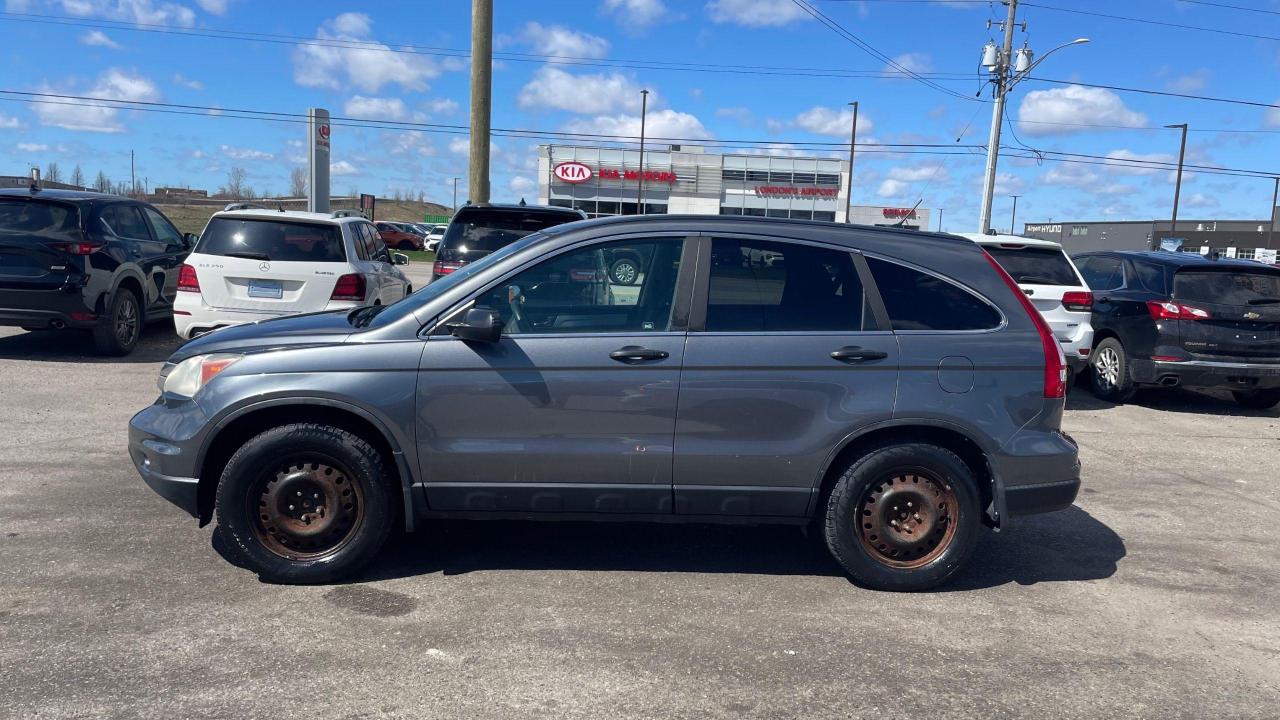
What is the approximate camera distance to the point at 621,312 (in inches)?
184

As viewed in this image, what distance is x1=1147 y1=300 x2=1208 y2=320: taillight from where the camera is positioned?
957 centimetres

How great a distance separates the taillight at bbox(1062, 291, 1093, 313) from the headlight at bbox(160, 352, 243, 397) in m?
Answer: 8.11

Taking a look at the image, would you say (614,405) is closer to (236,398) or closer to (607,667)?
(607,667)

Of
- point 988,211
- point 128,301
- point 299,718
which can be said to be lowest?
point 299,718

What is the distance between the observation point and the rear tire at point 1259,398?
34.4 feet

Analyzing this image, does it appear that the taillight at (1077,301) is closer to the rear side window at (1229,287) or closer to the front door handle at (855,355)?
the rear side window at (1229,287)

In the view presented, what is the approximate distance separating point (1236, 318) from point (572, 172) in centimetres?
4117

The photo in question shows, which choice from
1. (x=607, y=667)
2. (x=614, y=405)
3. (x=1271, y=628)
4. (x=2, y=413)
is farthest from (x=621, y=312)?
(x=2, y=413)

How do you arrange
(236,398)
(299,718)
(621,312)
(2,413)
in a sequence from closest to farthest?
(299,718) < (236,398) < (621,312) < (2,413)

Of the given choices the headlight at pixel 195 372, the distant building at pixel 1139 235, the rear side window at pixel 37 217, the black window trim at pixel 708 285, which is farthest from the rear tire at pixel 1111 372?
the distant building at pixel 1139 235

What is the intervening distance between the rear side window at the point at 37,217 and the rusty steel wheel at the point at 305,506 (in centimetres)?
716

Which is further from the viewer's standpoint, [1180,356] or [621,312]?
[1180,356]

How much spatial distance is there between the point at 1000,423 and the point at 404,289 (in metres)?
8.22

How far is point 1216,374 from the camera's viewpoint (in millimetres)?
9492
